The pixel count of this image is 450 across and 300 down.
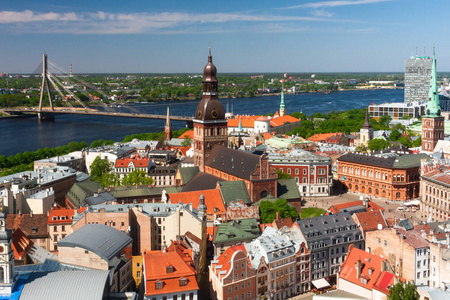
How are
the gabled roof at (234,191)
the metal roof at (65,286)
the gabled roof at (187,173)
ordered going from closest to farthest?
1. the metal roof at (65,286)
2. the gabled roof at (234,191)
3. the gabled roof at (187,173)

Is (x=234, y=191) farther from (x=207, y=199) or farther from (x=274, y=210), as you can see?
(x=274, y=210)

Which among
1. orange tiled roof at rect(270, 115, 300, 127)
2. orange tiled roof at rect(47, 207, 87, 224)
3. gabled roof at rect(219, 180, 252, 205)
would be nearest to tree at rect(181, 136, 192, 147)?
orange tiled roof at rect(270, 115, 300, 127)

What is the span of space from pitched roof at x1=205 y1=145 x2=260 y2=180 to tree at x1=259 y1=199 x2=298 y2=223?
5.01 metres

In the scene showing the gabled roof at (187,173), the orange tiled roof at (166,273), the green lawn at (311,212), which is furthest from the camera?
the gabled roof at (187,173)

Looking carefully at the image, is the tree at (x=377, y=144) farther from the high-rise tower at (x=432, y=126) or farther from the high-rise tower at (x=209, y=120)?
the high-rise tower at (x=209, y=120)

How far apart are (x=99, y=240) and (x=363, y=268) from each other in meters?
15.6

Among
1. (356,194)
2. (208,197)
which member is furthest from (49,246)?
(356,194)

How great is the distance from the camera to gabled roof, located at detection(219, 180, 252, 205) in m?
50.2

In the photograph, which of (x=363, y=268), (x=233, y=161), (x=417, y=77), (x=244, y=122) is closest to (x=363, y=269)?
(x=363, y=268)

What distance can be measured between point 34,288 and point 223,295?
10.4 metres

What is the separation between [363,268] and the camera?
34.6 m

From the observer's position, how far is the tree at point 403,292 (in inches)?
1164

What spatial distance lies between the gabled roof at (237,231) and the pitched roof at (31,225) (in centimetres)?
1290

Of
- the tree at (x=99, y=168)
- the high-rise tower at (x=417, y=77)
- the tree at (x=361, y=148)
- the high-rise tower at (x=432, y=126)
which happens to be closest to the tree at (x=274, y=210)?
the tree at (x=99, y=168)
